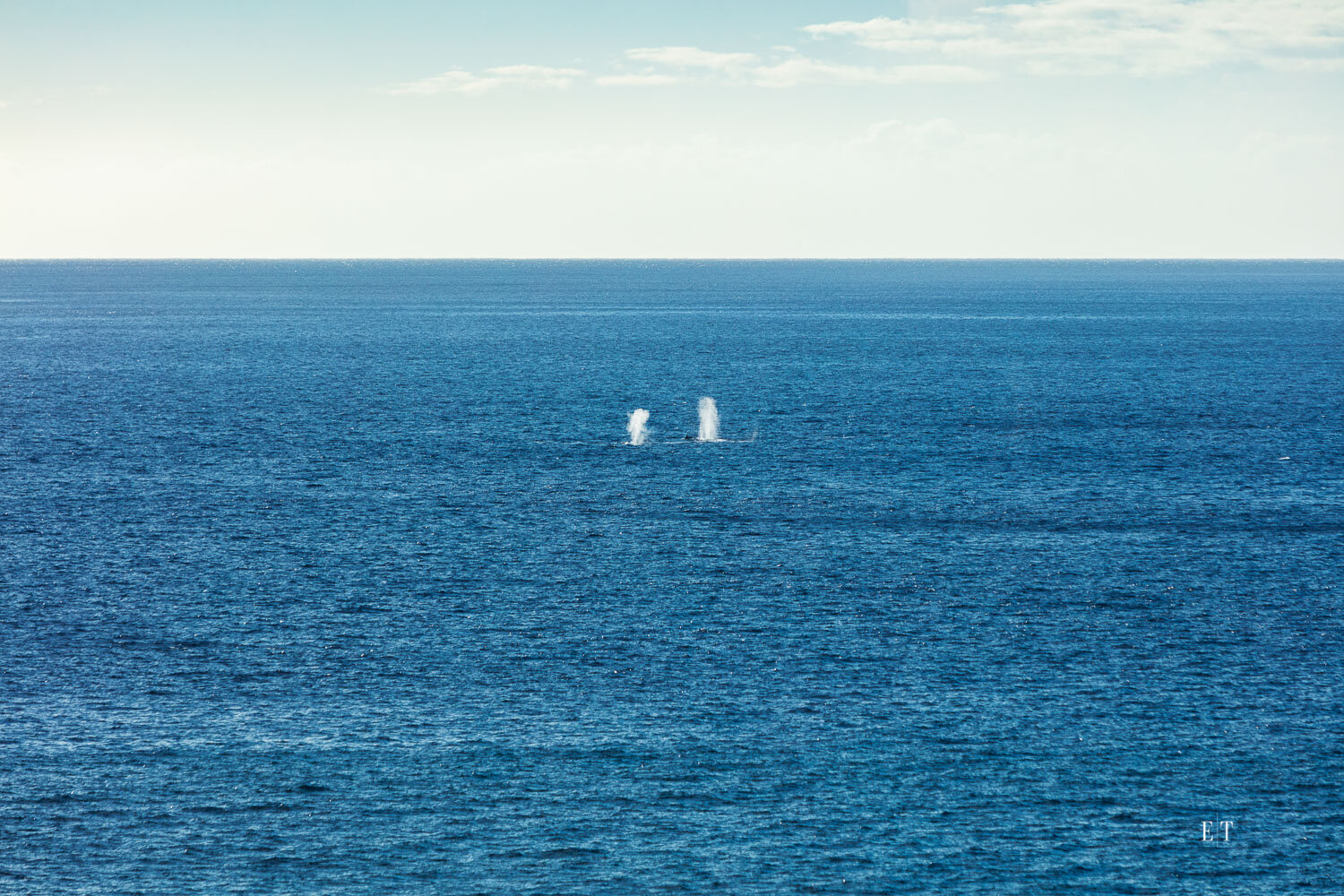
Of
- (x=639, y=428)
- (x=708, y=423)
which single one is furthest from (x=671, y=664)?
(x=708, y=423)

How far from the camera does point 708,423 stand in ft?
411

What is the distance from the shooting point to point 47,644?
6219cm

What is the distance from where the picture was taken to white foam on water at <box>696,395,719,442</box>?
401 feet

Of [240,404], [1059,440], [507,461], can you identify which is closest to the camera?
[507,461]

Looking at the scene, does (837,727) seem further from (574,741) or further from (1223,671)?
(1223,671)

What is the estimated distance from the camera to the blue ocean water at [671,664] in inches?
1724

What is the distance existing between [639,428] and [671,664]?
63660 mm

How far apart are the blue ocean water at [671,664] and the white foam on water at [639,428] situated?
4.61m

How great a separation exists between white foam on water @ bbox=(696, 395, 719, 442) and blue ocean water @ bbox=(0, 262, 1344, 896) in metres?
2.56

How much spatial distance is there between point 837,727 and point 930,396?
10048 cm

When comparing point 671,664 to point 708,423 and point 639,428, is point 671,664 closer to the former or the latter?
point 639,428

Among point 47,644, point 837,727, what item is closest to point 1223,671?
point 837,727

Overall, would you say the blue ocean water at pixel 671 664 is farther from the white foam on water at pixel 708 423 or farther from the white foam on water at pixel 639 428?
the white foam on water at pixel 639 428

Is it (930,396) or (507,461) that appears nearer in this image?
(507,461)
